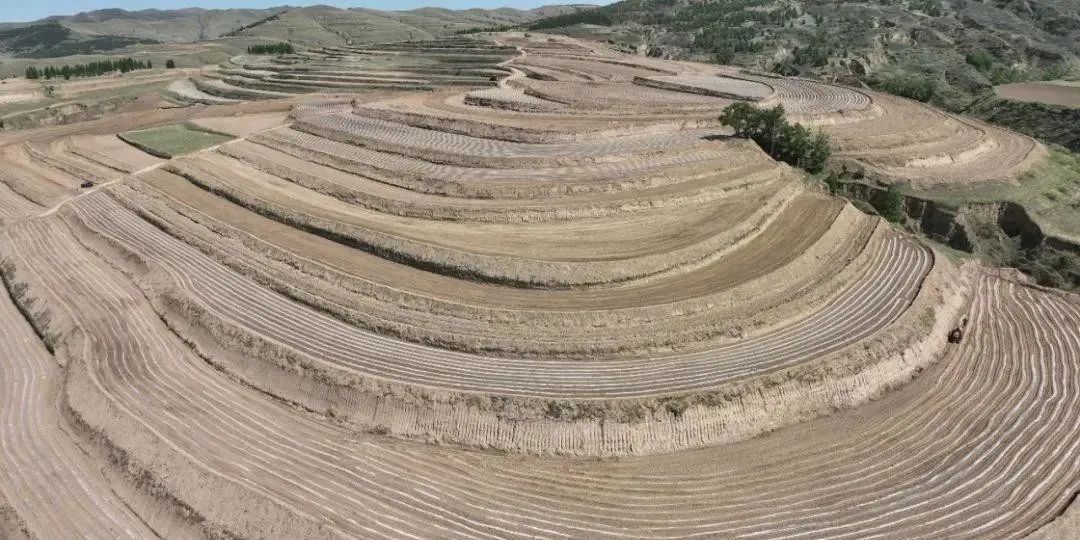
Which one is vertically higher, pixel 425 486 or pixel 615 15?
pixel 615 15

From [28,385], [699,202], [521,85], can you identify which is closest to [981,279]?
[699,202]

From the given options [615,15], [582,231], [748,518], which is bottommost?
[748,518]

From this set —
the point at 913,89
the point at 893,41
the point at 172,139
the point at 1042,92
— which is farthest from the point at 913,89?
the point at 172,139

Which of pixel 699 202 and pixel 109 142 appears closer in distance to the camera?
pixel 699 202

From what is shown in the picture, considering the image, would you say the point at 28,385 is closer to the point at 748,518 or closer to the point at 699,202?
the point at 748,518

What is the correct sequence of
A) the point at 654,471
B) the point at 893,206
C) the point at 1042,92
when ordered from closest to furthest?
1. the point at 654,471
2. the point at 893,206
3. the point at 1042,92

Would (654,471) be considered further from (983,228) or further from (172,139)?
(172,139)

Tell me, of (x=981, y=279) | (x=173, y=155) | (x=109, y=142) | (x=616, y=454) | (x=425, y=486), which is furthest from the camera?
(x=109, y=142)
